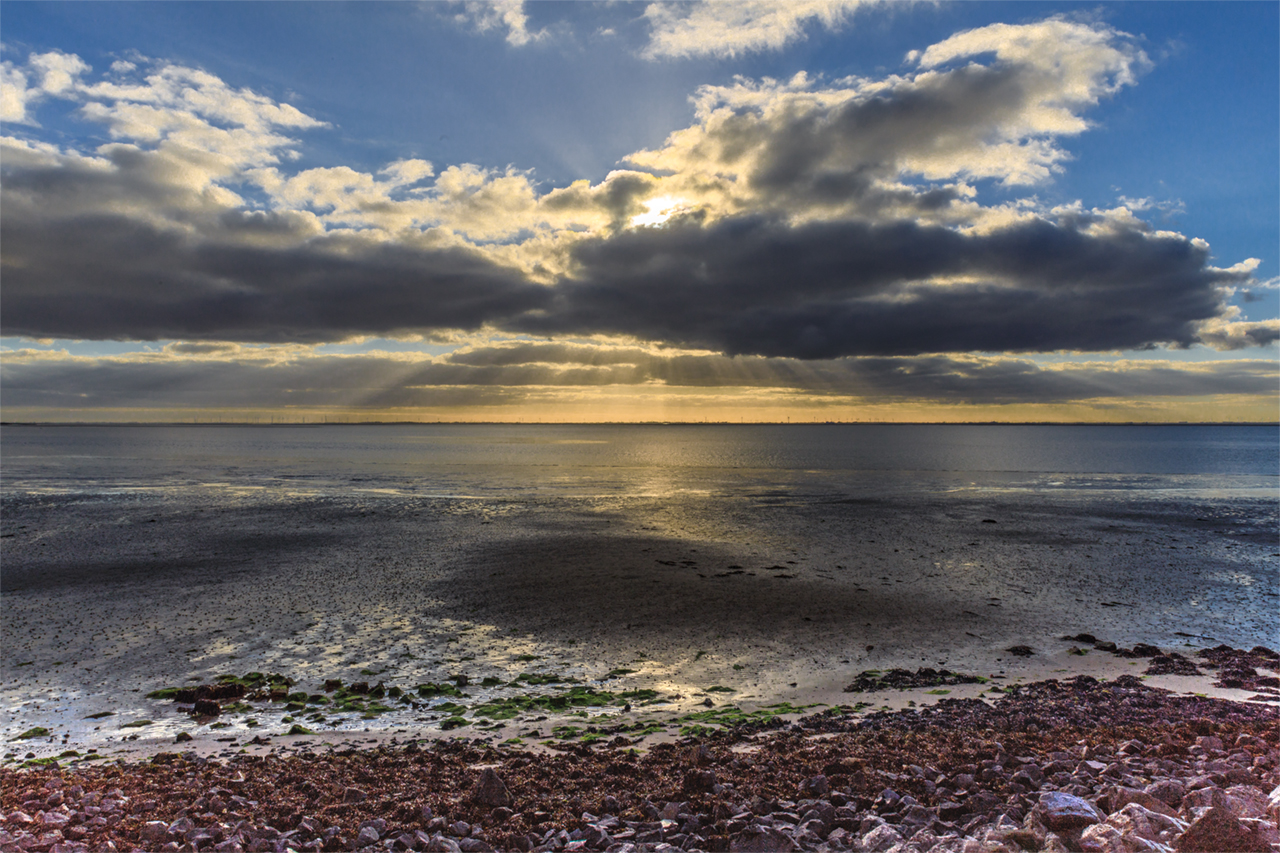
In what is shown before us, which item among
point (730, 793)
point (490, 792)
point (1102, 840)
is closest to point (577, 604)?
point (490, 792)

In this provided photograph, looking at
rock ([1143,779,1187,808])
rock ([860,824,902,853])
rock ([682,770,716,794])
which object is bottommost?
rock ([682,770,716,794])

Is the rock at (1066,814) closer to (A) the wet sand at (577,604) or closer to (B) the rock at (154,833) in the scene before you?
(A) the wet sand at (577,604)

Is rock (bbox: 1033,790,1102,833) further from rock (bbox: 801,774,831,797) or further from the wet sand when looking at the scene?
the wet sand

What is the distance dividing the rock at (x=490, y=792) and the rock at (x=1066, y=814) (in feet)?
18.7

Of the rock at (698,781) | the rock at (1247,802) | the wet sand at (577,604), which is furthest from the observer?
the wet sand at (577,604)

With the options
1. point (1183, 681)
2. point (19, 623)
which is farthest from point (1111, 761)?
point (19, 623)

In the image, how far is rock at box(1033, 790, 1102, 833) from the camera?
20.5 feet

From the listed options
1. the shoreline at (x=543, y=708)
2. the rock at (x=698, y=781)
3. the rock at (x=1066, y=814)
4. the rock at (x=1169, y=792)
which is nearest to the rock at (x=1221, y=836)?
the rock at (x=1066, y=814)

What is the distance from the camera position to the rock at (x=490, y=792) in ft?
25.8

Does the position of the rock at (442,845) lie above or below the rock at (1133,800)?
below

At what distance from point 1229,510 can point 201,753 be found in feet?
194

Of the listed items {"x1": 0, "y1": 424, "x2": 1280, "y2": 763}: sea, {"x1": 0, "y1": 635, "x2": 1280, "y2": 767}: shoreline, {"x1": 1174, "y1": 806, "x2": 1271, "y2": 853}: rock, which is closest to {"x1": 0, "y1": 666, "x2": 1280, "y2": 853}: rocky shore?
{"x1": 1174, "y1": 806, "x2": 1271, "y2": 853}: rock

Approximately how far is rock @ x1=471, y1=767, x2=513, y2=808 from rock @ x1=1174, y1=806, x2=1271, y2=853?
6.72 metres

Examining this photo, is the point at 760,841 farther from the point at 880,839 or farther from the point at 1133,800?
the point at 1133,800
